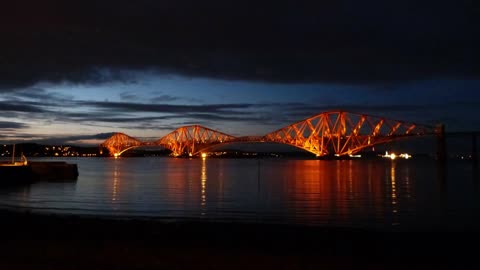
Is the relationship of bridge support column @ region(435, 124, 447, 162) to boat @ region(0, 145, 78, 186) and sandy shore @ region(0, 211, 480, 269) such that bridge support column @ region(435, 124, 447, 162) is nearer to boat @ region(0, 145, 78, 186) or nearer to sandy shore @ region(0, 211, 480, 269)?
boat @ region(0, 145, 78, 186)

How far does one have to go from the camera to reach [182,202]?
21344 mm

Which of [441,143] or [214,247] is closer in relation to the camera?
[214,247]

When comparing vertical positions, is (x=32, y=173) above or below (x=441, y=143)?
below

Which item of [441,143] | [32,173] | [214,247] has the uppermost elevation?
[441,143]

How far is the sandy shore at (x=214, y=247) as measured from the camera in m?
7.14

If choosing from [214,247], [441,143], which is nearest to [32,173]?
[214,247]

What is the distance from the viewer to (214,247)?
8750 millimetres

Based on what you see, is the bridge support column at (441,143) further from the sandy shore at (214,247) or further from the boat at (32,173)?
the sandy shore at (214,247)

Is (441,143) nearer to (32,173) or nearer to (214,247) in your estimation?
(32,173)

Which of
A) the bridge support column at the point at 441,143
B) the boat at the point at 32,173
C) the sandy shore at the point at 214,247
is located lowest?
the sandy shore at the point at 214,247

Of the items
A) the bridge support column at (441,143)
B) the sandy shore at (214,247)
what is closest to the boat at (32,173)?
the sandy shore at (214,247)

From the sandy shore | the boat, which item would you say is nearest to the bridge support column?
the boat

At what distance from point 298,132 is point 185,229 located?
4691 inches

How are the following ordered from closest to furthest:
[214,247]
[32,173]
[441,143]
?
[214,247] < [32,173] < [441,143]
